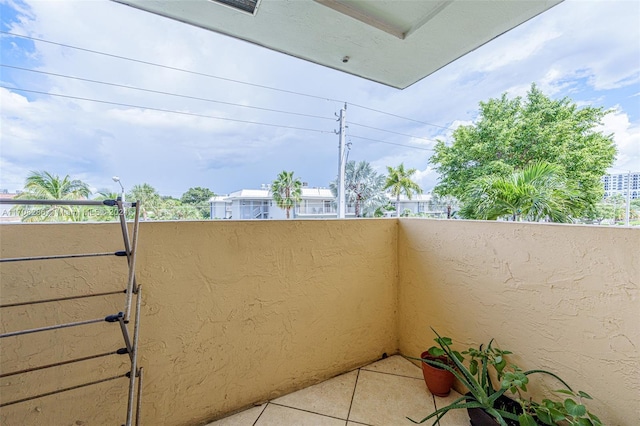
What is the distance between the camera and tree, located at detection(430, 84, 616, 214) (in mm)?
9086

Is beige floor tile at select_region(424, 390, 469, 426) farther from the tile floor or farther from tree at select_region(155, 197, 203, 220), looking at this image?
tree at select_region(155, 197, 203, 220)

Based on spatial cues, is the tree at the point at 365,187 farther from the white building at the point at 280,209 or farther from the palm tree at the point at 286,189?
the palm tree at the point at 286,189

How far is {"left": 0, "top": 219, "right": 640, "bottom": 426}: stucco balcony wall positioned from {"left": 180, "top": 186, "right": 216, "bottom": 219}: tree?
11939 mm

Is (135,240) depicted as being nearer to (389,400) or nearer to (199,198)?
(389,400)

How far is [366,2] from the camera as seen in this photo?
1.30 m

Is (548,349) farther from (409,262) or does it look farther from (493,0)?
(493,0)

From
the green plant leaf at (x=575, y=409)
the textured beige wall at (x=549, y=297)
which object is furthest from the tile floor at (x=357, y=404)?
the green plant leaf at (x=575, y=409)

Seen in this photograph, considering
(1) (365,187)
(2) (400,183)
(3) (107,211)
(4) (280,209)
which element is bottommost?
(4) (280,209)

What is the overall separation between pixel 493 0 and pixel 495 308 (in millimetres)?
1587

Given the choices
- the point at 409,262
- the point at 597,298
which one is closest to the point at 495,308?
the point at 597,298

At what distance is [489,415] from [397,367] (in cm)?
64

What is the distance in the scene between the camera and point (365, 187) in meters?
15.8

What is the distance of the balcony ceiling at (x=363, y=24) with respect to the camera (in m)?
1.30

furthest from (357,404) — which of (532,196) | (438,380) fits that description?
(532,196)
